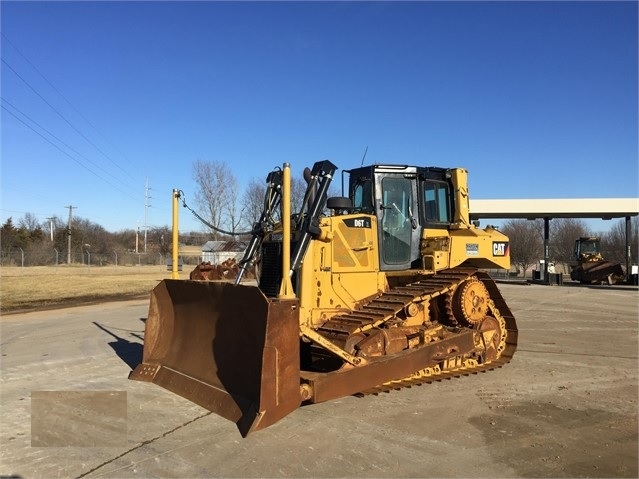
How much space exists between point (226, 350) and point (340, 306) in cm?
184

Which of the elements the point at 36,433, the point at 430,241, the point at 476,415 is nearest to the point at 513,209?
the point at 430,241

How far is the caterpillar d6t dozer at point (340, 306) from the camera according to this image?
17.1ft

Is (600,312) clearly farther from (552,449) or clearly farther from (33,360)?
(33,360)

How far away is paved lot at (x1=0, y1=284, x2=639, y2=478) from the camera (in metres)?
4.23

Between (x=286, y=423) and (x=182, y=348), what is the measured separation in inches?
82.0

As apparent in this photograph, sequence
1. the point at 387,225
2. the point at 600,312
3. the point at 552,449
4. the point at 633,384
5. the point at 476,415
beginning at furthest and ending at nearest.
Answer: the point at 600,312 < the point at 387,225 < the point at 633,384 < the point at 476,415 < the point at 552,449

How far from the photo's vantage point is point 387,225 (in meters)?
7.61

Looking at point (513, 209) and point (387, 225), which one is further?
point (513, 209)

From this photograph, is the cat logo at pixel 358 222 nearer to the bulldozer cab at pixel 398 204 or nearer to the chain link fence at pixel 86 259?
the bulldozer cab at pixel 398 204

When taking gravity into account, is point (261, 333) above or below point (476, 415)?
above

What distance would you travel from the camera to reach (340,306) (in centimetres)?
698

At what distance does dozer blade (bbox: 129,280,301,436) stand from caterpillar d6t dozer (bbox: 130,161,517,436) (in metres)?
0.01

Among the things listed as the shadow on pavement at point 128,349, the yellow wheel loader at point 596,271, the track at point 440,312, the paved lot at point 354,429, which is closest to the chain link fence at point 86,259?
the yellow wheel loader at point 596,271

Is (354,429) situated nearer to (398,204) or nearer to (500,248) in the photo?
(398,204)
